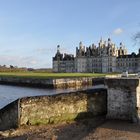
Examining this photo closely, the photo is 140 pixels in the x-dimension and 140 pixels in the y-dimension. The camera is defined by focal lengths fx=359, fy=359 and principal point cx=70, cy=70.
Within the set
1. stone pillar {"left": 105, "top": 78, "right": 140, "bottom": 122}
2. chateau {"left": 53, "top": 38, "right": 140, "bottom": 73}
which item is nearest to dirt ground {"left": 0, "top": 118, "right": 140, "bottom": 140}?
stone pillar {"left": 105, "top": 78, "right": 140, "bottom": 122}

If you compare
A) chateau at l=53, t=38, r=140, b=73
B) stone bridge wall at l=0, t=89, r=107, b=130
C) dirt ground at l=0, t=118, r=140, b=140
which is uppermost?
chateau at l=53, t=38, r=140, b=73

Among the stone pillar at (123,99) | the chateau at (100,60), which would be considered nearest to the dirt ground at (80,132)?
the stone pillar at (123,99)

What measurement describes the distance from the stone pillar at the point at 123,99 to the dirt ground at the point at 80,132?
0.52 metres

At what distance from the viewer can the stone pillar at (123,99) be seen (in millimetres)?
16688

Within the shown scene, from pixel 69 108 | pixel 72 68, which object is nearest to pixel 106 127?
pixel 69 108

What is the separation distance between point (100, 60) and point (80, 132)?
149796mm

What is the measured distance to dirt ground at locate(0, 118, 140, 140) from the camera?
46.1 feet

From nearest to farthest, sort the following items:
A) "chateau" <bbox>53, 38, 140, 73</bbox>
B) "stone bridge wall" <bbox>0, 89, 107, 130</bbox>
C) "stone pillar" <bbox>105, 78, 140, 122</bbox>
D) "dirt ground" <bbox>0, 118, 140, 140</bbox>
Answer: "dirt ground" <bbox>0, 118, 140, 140</bbox> < "stone bridge wall" <bbox>0, 89, 107, 130</bbox> < "stone pillar" <bbox>105, 78, 140, 122</bbox> < "chateau" <bbox>53, 38, 140, 73</bbox>

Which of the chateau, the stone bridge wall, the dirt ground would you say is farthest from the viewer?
the chateau

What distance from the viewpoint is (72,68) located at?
176m

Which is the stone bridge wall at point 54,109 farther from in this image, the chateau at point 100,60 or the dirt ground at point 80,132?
the chateau at point 100,60

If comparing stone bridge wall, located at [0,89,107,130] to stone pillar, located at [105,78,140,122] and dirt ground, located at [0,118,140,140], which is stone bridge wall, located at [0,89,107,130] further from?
stone pillar, located at [105,78,140,122]

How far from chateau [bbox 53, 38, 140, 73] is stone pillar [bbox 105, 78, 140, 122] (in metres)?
136

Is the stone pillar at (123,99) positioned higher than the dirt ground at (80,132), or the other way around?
the stone pillar at (123,99)
